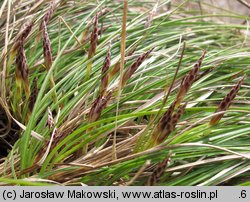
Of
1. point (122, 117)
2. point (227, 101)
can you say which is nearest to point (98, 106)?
point (122, 117)

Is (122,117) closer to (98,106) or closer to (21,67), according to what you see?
(98,106)

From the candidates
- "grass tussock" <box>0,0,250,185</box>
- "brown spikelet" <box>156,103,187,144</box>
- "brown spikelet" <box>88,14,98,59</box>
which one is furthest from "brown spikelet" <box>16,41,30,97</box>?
"brown spikelet" <box>156,103,187,144</box>

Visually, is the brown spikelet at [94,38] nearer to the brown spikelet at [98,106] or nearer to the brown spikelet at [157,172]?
the brown spikelet at [98,106]

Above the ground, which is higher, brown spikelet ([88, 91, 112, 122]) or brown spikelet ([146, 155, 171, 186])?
brown spikelet ([88, 91, 112, 122])

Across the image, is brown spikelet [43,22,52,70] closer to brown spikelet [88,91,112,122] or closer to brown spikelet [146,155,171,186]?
brown spikelet [88,91,112,122]
